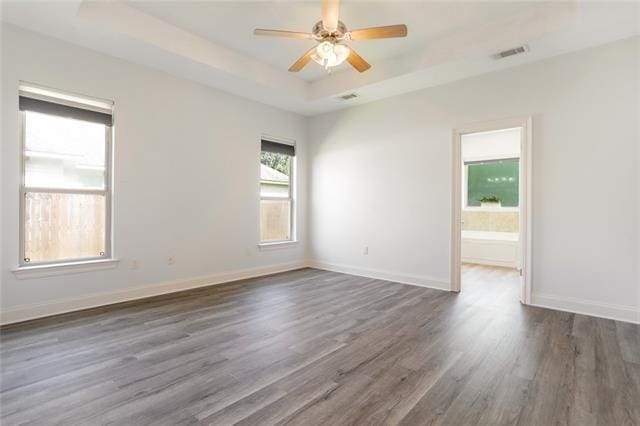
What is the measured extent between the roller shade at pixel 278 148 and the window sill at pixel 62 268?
9.54 ft

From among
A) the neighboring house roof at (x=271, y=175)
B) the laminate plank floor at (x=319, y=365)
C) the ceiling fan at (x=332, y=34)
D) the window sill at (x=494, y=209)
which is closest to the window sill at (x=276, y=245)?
the neighboring house roof at (x=271, y=175)

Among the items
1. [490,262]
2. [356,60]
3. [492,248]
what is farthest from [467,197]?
[356,60]

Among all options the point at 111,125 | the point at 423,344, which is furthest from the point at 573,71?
the point at 111,125

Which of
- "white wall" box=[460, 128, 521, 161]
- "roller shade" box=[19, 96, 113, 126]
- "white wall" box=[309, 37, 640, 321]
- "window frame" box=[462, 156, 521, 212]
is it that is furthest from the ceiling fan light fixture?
"window frame" box=[462, 156, 521, 212]

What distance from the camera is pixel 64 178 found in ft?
12.0

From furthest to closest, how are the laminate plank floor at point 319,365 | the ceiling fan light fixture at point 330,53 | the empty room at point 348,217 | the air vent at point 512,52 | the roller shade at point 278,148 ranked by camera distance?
the roller shade at point 278,148, the air vent at point 512,52, the ceiling fan light fixture at point 330,53, the empty room at point 348,217, the laminate plank floor at point 319,365

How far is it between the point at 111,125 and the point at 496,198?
7.38m

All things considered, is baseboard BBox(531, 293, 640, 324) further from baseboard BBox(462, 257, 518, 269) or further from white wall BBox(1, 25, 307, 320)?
white wall BBox(1, 25, 307, 320)

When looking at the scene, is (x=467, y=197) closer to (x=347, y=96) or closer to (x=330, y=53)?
(x=347, y=96)

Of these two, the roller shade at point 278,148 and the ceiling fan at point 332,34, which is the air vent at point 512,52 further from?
the roller shade at point 278,148

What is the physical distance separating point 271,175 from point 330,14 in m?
3.39

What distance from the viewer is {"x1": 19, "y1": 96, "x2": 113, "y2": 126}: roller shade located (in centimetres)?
335

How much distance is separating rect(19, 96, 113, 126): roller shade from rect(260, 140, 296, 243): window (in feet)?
7.85

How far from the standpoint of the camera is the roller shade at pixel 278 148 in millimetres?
5693
